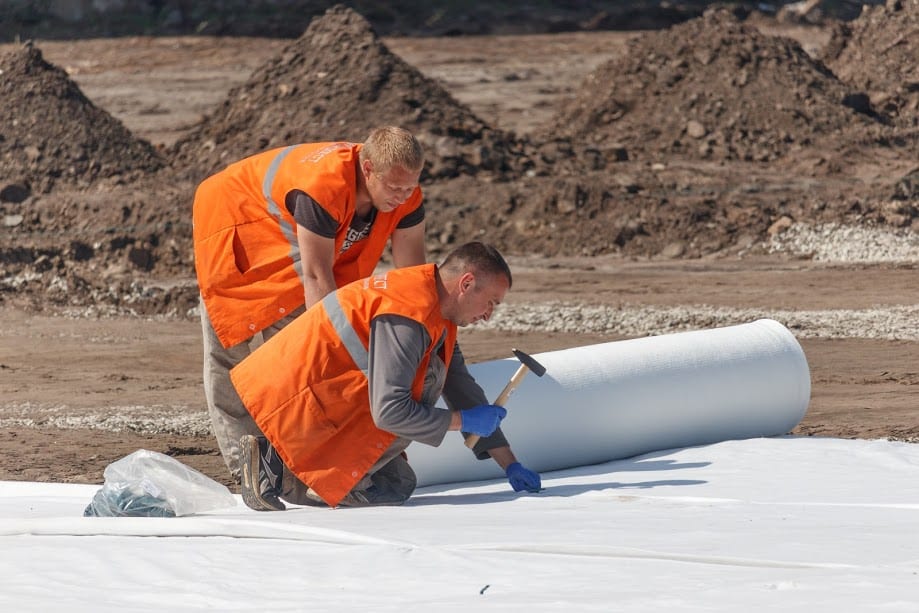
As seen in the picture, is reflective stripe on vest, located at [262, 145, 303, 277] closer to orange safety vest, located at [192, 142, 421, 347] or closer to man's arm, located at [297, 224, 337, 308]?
orange safety vest, located at [192, 142, 421, 347]

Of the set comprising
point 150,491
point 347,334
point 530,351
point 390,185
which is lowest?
point 530,351

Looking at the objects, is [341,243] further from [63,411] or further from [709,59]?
[709,59]

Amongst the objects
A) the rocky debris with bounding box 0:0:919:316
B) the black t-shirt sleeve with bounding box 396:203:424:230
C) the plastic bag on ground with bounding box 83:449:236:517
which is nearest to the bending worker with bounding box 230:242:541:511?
the plastic bag on ground with bounding box 83:449:236:517

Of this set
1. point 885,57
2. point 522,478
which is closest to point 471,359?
point 522,478

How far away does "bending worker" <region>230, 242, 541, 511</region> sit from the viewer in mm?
4633

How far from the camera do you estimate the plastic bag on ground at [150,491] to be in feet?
16.0

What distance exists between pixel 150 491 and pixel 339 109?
10.9 metres

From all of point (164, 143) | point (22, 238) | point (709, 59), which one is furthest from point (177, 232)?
point (709, 59)

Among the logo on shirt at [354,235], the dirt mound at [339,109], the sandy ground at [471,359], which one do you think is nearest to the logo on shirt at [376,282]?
the logo on shirt at [354,235]

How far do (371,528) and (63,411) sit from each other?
14.4ft

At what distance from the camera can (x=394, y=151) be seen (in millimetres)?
4898

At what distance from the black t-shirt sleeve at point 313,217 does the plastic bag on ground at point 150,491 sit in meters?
0.98

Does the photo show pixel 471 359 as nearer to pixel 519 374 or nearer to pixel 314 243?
pixel 519 374

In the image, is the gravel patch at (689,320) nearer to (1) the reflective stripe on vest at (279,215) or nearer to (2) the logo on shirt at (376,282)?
(1) the reflective stripe on vest at (279,215)
